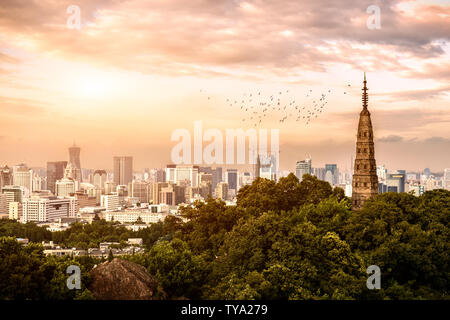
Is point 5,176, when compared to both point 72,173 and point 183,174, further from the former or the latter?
point 183,174

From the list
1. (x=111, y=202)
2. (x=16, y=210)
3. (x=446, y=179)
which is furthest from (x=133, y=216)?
(x=446, y=179)

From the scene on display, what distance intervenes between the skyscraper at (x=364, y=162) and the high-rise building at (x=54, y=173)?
110 m

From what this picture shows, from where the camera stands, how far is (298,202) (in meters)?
26.3

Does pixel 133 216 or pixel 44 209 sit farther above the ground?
pixel 44 209

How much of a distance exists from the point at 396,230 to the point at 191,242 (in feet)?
28.0

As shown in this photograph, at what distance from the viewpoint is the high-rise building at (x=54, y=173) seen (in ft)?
420

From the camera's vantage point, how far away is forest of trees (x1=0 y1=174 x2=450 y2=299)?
532 inches

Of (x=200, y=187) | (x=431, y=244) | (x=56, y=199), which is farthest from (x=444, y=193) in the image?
(x=56, y=199)

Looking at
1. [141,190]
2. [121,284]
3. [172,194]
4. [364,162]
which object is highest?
[364,162]

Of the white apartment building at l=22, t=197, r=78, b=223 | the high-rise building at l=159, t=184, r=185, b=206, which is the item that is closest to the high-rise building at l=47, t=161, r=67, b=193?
the white apartment building at l=22, t=197, r=78, b=223

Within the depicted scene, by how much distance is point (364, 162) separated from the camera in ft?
85.3

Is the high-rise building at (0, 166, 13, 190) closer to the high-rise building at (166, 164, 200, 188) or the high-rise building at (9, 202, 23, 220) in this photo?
the high-rise building at (9, 202, 23, 220)

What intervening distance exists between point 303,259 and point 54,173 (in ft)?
400
